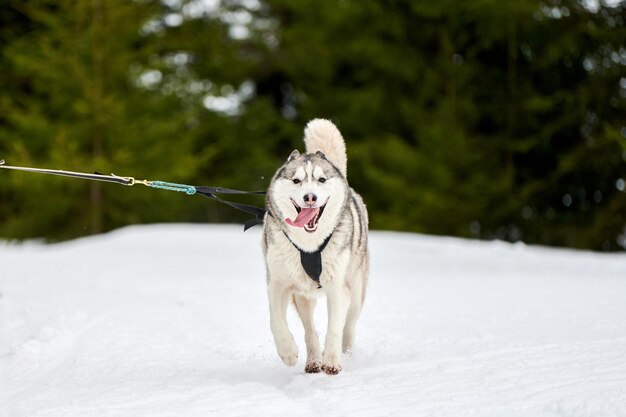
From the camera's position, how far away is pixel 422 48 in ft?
63.0

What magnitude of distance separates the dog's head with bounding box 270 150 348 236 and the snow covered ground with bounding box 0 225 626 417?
933 millimetres

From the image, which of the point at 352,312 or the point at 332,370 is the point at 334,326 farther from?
the point at 352,312

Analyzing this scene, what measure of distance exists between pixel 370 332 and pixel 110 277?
16.8 feet

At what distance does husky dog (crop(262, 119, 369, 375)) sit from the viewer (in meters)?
5.03

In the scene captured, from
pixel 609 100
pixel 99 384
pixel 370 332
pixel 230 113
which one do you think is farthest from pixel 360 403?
pixel 230 113

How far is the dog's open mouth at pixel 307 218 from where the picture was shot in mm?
4992

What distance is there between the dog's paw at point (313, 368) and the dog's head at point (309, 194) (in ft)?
2.68

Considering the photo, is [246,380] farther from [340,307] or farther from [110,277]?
[110,277]

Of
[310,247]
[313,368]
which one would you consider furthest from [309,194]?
[313,368]

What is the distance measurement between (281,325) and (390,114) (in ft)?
50.3

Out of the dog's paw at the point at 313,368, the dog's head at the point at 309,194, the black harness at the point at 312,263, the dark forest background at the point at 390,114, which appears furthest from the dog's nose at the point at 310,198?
the dark forest background at the point at 390,114

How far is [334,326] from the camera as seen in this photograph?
509cm

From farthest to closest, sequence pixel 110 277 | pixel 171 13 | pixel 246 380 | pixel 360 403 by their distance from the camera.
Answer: pixel 171 13 < pixel 110 277 < pixel 246 380 < pixel 360 403

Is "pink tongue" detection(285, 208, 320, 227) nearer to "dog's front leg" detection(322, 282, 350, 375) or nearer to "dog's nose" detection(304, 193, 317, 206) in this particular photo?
"dog's nose" detection(304, 193, 317, 206)
